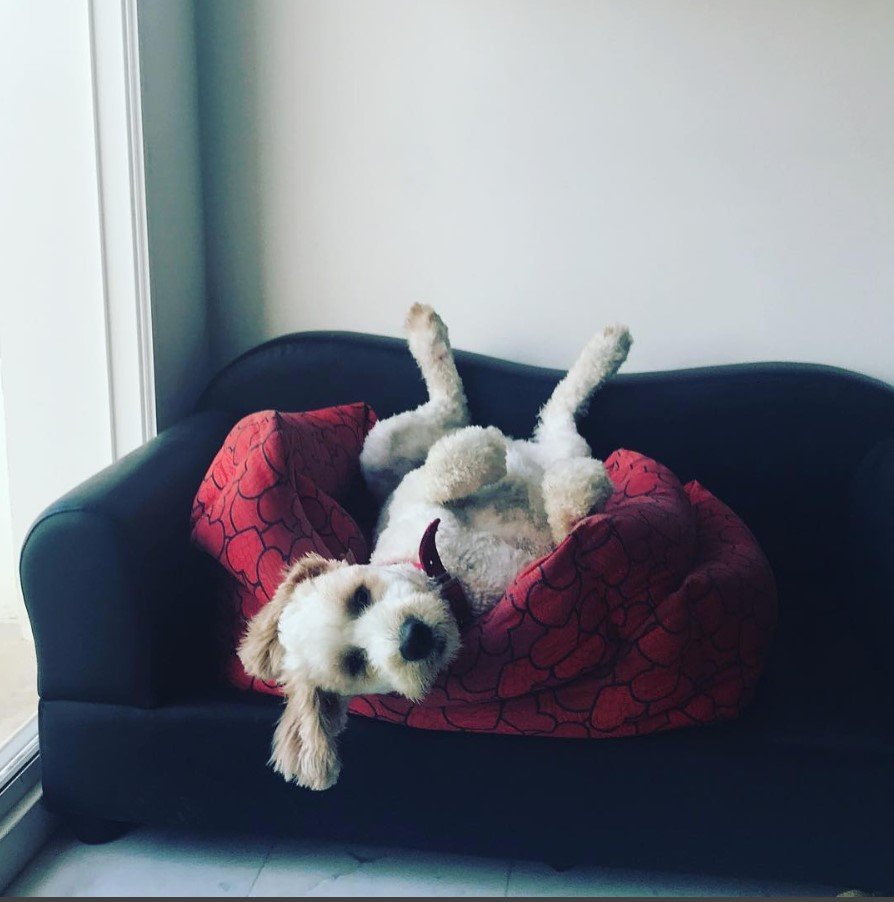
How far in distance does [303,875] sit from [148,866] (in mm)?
259

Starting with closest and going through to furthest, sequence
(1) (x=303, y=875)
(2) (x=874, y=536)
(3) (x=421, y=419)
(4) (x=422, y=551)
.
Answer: (4) (x=422, y=551)
(1) (x=303, y=875)
(2) (x=874, y=536)
(3) (x=421, y=419)

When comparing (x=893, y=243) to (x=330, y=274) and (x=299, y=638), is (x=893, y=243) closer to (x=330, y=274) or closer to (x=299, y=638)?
(x=330, y=274)

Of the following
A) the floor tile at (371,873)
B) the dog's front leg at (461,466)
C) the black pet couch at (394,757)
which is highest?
the dog's front leg at (461,466)

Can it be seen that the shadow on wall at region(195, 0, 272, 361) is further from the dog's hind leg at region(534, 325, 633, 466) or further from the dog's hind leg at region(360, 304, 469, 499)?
the dog's hind leg at region(534, 325, 633, 466)

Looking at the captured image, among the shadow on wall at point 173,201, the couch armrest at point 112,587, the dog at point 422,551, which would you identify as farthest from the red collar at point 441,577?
the shadow on wall at point 173,201

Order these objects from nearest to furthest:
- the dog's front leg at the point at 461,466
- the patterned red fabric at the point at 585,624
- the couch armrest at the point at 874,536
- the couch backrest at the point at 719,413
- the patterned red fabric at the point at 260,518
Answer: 1. the patterned red fabric at the point at 585,624
2. the patterned red fabric at the point at 260,518
3. the dog's front leg at the point at 461,466
4. the couch armrest at the point at 874,536
5. the couch backrest at the point at 719,413

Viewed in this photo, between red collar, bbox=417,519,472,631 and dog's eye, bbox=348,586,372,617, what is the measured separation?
0.42ft

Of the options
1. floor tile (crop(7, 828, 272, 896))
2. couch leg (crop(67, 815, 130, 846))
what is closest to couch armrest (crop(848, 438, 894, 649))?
floor tile (crop(7, 828, 272, 896))

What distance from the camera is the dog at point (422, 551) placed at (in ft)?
3.67

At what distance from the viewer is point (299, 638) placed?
1.12 metres

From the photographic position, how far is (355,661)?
113cm

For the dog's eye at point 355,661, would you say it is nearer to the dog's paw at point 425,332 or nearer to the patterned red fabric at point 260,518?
the patterned red fabric at point 260,518

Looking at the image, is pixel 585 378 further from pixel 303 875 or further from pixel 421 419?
pixel 303 875

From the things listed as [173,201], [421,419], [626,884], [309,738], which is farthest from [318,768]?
[173,201]
